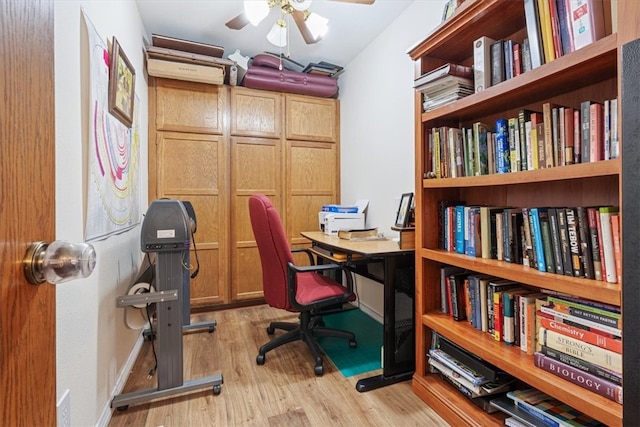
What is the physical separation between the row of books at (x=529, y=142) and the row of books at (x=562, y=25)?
197 millimetres

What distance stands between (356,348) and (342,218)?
1096mm

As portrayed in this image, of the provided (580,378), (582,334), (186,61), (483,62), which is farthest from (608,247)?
(186,61)

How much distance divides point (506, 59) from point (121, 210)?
7.03ft

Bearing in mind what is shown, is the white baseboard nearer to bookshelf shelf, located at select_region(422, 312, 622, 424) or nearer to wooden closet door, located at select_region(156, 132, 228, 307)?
wooden closet door, located at select_region(156, 132, 228, 307)

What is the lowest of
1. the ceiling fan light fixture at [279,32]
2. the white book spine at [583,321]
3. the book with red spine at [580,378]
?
the book with red spine at [580,378]

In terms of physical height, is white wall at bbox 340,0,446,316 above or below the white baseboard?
above

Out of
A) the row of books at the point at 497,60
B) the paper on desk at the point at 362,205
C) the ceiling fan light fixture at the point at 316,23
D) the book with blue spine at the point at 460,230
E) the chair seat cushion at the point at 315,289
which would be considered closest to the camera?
the row of books at the point at 497,60

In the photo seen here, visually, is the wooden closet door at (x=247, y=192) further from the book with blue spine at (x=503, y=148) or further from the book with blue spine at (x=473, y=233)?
the book with blue spine at (x=503, y=148)

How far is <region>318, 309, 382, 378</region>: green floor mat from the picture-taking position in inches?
78.0

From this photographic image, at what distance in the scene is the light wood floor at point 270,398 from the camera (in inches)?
59.2

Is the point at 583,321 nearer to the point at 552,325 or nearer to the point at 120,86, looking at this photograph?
the point at 552,325

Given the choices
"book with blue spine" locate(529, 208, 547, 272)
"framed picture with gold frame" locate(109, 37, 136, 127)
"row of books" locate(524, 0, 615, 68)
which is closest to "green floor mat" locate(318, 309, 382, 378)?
"book with blue spine" locate(529, 208, 547, 272)

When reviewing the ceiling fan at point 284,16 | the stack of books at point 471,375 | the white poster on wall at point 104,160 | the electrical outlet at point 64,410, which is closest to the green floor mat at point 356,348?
the stack of books at point 471,375

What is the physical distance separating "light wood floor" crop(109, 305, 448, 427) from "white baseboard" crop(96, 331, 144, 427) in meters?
0.03
